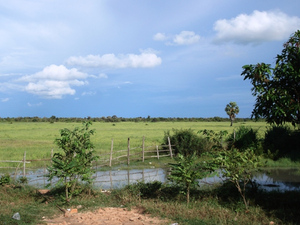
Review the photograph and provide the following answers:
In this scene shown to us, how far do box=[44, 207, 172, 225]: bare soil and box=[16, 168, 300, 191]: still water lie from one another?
4.37 meters

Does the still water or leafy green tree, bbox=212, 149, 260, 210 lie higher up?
leafy green tree, bbox=212, 149, 260, 210

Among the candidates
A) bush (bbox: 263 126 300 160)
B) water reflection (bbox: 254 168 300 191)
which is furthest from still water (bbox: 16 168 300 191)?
bush (bbox: 263 126 300 160)

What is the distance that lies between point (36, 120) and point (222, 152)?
298ft

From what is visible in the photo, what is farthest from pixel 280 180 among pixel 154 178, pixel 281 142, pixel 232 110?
pixel 232 110

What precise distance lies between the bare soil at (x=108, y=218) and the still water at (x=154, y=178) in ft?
14.3

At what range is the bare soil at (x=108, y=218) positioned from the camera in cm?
721

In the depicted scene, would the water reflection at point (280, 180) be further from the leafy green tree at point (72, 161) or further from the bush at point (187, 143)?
the leafy green tree at point (72, 161)

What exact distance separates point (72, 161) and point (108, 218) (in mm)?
2234

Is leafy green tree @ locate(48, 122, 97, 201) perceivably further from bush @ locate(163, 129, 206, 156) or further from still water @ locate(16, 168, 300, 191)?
bush @ locate(163, 129, 206, 156)

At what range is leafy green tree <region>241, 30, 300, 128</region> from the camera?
850 centimetres

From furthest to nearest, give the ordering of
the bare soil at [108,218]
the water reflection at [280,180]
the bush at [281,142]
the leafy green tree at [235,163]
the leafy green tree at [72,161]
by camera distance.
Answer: the bush at [281,142]
the water reflection at [280,180]
the leafy green tree at [72,161]
the leafy green tree at [235,163]
the bare soil at [108,218]

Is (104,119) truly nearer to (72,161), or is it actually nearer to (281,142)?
(281,142)

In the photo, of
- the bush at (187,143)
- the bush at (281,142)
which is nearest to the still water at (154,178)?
the bush at (281,142)

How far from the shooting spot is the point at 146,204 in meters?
8.44
